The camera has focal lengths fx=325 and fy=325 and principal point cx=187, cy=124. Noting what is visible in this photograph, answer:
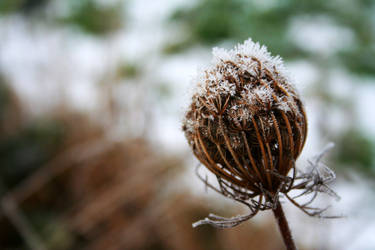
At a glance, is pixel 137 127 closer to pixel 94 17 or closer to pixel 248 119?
pixel 94 17

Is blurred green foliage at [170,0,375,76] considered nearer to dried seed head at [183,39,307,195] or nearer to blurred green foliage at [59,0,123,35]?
blurred green foliage at [59,0,123,35]

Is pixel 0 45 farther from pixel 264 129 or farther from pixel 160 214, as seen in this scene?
pixel 264 129

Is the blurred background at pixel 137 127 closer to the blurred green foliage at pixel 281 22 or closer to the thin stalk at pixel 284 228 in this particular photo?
the blurred green foliage at pixel 281 22

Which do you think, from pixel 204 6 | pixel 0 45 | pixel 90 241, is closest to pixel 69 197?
pixel 90 241

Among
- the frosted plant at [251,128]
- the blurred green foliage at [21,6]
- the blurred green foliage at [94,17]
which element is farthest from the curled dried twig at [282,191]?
the blurred green foliage at [21,6]

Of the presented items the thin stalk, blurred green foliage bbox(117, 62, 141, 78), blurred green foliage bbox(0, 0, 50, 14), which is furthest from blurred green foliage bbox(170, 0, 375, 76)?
blurred green foliage bbox(0, 0, 50, 14)

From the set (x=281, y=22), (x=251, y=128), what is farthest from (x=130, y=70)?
(x=251, y=128)
